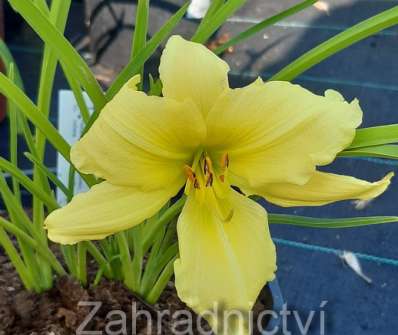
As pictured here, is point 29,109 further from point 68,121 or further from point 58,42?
point 68,121

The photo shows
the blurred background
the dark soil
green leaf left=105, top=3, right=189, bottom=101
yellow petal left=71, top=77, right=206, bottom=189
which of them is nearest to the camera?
yellow petal left=71, top=77, right=206, bottom=189

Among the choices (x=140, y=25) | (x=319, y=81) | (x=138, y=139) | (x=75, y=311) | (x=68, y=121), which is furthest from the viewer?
(x=319, y=81)

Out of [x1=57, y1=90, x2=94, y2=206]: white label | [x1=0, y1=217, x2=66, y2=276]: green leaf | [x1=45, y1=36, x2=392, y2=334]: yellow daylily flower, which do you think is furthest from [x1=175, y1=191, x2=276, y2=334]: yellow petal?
[x1=57, y1=90, x2=94, y2=206]: white label

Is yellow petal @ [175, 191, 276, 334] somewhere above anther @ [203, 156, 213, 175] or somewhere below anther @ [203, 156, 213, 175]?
below

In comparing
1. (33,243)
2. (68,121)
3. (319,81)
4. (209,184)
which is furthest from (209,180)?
(319,81)

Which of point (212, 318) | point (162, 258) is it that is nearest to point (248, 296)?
point (212, 318)

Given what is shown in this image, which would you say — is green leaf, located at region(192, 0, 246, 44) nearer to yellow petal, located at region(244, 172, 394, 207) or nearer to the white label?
yellow petal, located at region(244, 172, 394, 207)

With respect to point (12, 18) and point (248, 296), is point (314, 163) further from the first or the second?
point (12, 18)
